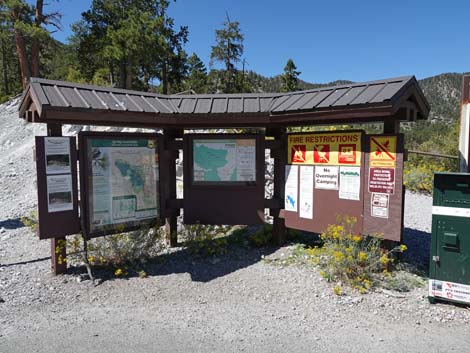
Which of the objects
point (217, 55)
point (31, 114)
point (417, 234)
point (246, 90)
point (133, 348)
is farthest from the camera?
point (217, 55)

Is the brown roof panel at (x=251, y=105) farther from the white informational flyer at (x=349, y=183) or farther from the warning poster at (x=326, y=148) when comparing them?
the white informational flyer at (x=349, y=183)

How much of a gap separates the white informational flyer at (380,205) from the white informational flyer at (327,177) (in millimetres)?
608

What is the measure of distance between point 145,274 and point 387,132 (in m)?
3.92

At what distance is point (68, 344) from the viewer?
3.50 meters

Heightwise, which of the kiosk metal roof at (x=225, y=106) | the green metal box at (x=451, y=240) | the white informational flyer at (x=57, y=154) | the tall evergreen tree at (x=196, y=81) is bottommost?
the green metal box at (x=451, y=240)

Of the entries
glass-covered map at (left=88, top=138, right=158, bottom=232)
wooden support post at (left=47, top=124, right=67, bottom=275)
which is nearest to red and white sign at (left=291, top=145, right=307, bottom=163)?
glass-covered map at (left=88, top=138, right=158, bottom=232)

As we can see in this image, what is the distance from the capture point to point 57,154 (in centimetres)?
506

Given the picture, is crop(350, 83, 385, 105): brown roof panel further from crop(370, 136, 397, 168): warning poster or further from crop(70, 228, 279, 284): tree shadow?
crop(70, 228, 279, 284): tree shadow

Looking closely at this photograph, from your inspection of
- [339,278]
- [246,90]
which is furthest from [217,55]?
[339,278]

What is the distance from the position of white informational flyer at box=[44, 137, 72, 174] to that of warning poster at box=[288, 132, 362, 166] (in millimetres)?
3418

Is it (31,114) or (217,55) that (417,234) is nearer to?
(31,114)

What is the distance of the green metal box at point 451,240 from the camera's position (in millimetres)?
4074

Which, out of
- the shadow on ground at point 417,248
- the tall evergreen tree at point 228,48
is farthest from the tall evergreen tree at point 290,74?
the shadow on ground at point 417,248

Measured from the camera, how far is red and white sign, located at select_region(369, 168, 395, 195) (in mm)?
4862
